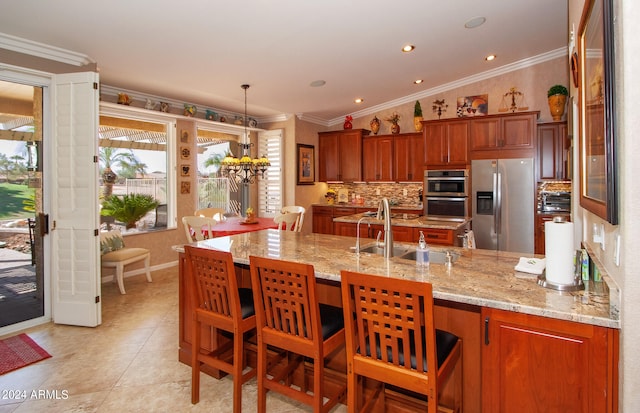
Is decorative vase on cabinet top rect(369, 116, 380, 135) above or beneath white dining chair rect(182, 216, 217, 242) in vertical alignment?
above

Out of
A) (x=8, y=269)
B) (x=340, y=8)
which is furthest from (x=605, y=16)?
(x=8, y=269)

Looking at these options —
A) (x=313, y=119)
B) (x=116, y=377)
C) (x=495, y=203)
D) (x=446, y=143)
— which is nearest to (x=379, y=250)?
(x=116, y=377)

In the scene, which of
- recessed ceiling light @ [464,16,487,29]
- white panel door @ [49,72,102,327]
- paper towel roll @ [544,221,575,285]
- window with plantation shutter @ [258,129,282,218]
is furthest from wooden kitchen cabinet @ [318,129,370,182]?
paper towel roll @ [544,221,575,285]

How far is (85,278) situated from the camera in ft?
11.3

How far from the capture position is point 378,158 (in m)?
6.87

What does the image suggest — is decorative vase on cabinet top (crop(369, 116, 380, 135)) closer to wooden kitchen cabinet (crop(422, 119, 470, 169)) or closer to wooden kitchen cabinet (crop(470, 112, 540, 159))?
wooden kitchen cabinet (crop(422, 119, 470, 169))

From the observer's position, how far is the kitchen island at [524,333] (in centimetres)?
134

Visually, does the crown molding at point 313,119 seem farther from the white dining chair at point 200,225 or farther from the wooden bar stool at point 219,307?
the wooden bar stool at point 219,307

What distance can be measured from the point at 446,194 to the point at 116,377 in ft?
16.1

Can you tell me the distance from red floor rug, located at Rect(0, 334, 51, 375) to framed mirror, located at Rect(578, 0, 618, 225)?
382 cm

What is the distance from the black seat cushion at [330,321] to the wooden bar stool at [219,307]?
0.44 meters

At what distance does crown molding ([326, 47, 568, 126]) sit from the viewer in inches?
215

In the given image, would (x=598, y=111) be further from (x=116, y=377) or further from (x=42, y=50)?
(x=42, y=50)

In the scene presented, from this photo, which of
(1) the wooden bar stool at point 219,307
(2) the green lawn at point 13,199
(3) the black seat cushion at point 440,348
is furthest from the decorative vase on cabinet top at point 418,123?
(2) the green lawn at point 13,199
